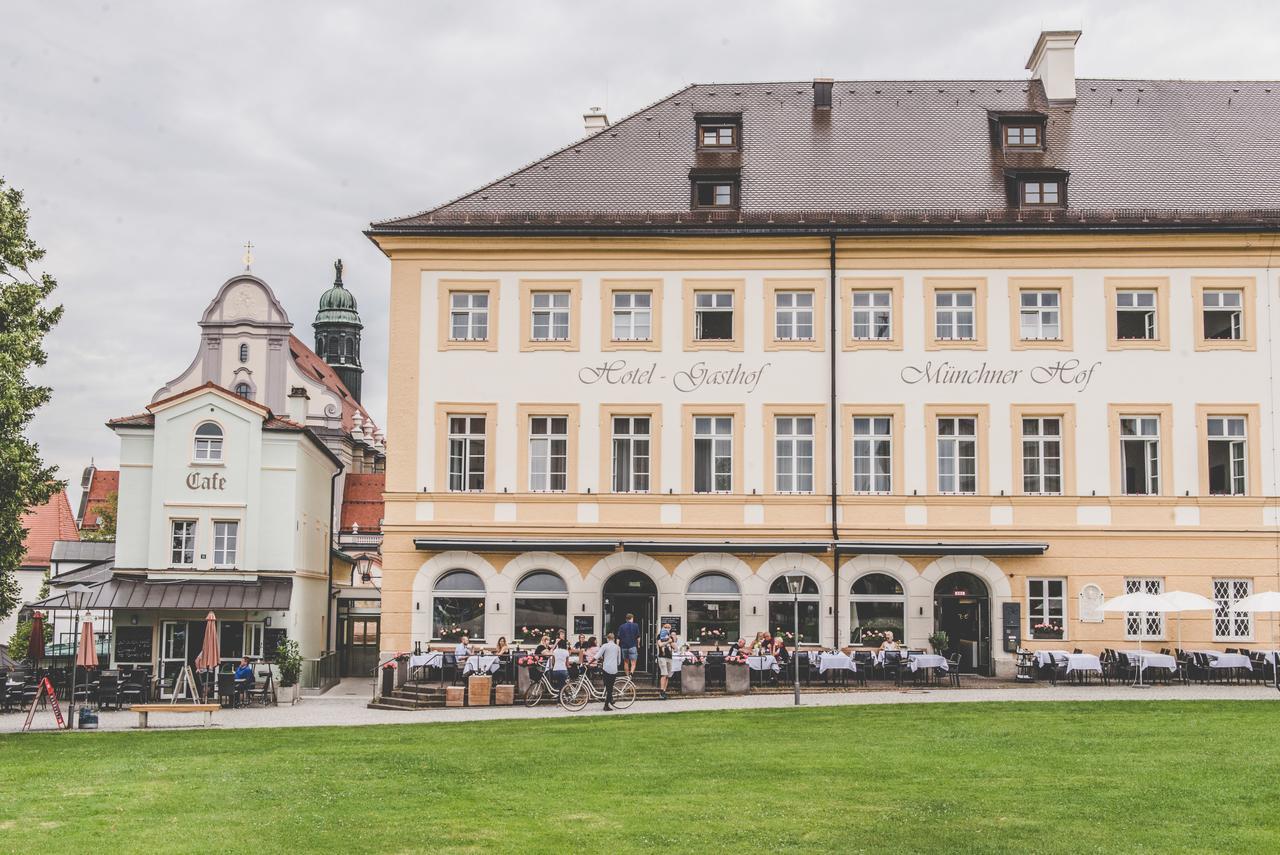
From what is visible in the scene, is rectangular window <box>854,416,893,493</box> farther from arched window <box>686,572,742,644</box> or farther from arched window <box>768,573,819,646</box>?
arched window <box>686,572,742,644</box>

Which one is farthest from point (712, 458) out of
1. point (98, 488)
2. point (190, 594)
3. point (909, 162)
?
point (98, 488)

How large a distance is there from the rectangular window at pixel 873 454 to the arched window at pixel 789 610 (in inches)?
106

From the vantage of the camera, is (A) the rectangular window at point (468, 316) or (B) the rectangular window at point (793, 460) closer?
(B) the rectangular window at point (793, 460)

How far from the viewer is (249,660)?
3647 cm

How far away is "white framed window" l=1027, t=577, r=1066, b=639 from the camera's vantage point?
33.3m

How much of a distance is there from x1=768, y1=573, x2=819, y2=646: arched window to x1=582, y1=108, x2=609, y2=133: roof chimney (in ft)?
53.3

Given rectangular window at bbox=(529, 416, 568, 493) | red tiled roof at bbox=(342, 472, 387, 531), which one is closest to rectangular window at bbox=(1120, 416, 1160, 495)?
rectangular window at bbox=(529, 416, 568, 493)

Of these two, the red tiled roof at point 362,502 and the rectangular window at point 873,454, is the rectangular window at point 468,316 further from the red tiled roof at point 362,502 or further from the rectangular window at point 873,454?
the red tiled roof at point 362,502

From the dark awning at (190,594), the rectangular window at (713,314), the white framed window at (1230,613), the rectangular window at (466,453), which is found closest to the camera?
the white framed window at (1230,613)

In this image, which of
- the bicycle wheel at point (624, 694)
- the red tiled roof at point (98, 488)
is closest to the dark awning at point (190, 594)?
the bicycle wheel at point (624, 694)

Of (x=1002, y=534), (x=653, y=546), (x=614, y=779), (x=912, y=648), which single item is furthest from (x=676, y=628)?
(x=614, y=779)

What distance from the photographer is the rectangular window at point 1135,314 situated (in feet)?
112

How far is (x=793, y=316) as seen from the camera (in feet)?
114

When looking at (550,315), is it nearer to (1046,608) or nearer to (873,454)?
(873,454)
